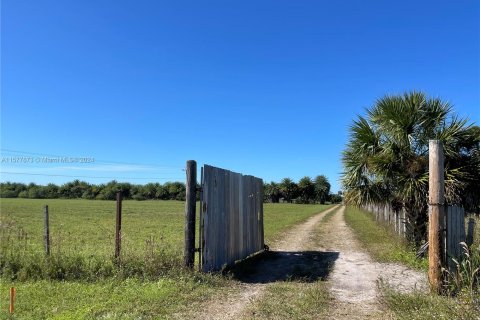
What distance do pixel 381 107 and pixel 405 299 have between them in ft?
23.1

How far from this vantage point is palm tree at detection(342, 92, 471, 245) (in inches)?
432

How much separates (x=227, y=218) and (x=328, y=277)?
8.73 feet

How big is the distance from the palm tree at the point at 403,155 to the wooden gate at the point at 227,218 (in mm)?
3027

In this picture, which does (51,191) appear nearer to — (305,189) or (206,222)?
(305,189)

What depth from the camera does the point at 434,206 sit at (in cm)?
736

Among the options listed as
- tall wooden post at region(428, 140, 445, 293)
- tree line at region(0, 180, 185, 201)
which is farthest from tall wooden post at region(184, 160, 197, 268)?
tree line at region(0, 180, 185, 201)

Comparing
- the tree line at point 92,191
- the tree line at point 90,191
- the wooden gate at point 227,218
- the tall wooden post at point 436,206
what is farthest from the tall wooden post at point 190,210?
the tree line at point 90,191

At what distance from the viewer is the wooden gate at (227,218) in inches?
347

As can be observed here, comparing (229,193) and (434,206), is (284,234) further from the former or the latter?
(434,206)

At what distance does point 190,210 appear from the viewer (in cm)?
880

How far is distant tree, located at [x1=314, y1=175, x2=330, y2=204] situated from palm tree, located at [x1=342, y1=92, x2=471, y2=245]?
386ft

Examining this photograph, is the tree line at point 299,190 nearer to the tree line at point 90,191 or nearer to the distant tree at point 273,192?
the distant tree at point 273,192

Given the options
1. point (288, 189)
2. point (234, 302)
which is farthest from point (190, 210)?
point (288, 189)

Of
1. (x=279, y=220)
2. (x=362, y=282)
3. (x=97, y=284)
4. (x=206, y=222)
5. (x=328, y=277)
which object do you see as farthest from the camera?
(x=279, y=220)
